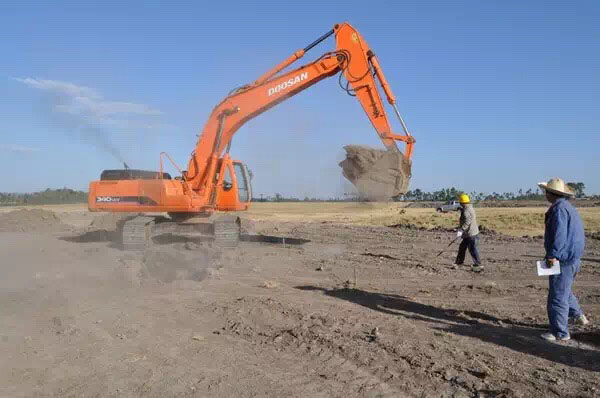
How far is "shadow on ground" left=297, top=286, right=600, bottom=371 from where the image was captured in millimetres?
5668

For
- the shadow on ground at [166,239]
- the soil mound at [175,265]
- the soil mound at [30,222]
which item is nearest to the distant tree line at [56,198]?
the soil mound at [30,222]

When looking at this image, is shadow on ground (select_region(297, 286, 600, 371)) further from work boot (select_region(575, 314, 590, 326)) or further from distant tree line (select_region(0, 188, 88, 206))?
distant tree line (select_region(0, 188, 88, 206))

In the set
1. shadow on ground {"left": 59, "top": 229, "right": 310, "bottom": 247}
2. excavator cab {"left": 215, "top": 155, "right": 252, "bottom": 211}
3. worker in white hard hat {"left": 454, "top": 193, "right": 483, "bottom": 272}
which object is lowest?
shadow on ground {"left": 59, "top": 229, "right": 310, "bottom": 247}

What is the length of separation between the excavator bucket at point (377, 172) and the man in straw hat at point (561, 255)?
23.8 feet

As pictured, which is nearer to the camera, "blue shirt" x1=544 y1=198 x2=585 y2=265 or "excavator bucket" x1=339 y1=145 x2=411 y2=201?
"blue shirt" x1=544 y1=198 x2=585 y2=265

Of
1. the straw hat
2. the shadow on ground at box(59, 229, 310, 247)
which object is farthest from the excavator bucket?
the straw hat

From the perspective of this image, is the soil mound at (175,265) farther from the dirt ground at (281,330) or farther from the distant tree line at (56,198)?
the distant tree line at (56,198)

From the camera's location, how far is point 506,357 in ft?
18.4

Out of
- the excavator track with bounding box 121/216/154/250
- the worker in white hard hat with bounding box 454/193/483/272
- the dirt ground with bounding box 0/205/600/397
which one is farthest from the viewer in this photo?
the excavator track with bounding box 121/216/154/250

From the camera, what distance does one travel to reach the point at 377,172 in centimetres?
1391

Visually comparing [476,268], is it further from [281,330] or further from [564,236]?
[281,330]

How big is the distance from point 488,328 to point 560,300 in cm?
98

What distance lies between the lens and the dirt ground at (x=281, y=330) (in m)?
4.97

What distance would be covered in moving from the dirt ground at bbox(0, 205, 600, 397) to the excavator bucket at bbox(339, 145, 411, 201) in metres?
1.95
